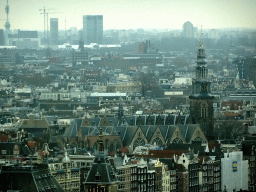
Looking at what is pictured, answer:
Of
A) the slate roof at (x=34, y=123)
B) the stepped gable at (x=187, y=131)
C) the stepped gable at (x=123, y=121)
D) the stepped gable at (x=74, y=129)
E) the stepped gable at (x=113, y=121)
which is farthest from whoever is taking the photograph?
the slate roof at (x=34, y=123)

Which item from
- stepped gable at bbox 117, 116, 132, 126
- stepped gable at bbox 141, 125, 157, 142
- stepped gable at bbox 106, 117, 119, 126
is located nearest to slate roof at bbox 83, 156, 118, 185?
stepped gable at bbox 141, 125, 157, 142

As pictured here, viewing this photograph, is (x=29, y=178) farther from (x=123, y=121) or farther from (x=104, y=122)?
(x=123, y=121)

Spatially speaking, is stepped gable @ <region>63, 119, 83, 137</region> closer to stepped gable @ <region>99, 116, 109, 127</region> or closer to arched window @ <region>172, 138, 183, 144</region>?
stepped gable @ <region>99, 116, 109, 127</region>

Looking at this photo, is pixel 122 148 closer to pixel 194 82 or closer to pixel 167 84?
pixel 194 82

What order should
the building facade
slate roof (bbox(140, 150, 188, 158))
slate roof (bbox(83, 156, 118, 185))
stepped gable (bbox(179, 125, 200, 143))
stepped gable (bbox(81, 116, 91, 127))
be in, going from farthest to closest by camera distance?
stepped gable (bbox(81, 116, 91, 127)), stepped gable (bbox(179, 125, 200, 143)), the building facade, slate roof (bbox(140, 150, 188, 158)), slate roof (bbox(83, 156, 118, 185))

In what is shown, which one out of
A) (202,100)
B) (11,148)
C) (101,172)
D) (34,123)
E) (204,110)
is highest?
(101,172)

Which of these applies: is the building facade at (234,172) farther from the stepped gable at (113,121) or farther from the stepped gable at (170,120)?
the stepped gable at (113,121)

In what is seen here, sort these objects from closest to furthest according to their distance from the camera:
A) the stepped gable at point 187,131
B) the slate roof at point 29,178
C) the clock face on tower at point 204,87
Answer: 1. the slate roof at point 29,178
2. the stepped gable at point 187,131
3. the clock face on tower at point 204,87

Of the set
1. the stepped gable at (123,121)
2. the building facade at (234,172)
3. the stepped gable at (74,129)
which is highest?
the stepped gable at (123,121)

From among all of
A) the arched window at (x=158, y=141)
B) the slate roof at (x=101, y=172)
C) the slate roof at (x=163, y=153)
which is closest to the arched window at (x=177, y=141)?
the arched window at (x=158, y=141)

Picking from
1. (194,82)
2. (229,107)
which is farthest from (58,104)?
(194,82)

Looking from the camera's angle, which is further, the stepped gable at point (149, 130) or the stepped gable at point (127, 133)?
the stepped gable at point (149, 130)

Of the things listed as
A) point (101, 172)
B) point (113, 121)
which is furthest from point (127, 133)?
point (101, 172)
